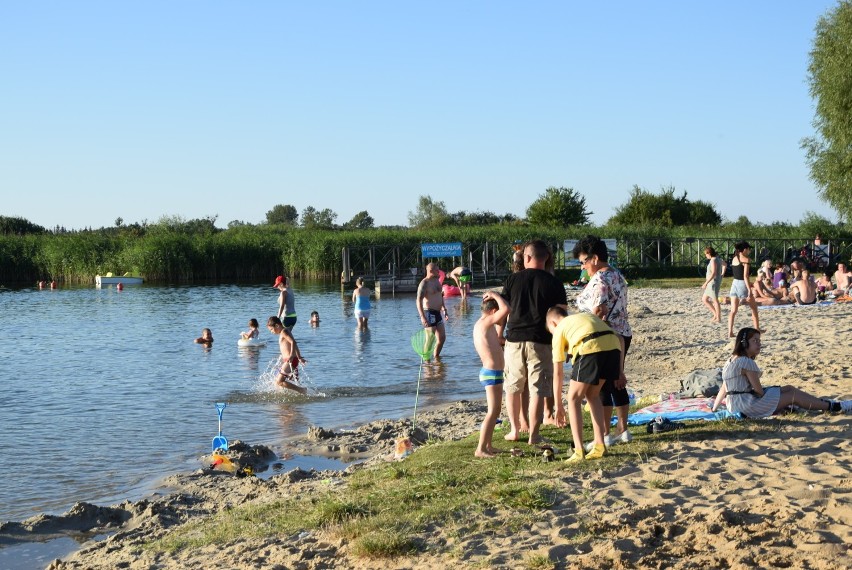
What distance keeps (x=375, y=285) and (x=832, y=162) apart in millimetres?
19636

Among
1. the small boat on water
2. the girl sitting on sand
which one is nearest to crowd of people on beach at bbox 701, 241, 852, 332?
the girl sitting on sand

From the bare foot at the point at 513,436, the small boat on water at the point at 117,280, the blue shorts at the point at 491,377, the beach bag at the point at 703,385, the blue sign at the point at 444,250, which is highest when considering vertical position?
the blue sign at the point at 444,250

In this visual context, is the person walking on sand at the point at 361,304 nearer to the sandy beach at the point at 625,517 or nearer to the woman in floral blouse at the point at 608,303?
the sandy beach at the point at 625,517

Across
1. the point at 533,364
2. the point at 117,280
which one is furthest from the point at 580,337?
the point at 117,280

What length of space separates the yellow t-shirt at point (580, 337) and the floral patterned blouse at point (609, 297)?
1.76 feet

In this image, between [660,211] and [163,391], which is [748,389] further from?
[660,211]

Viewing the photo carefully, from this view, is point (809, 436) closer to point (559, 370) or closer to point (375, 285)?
point (559, 370)

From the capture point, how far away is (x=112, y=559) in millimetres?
6867

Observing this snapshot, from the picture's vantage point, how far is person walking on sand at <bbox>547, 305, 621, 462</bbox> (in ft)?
24.1

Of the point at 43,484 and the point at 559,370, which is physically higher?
the point at 559,370

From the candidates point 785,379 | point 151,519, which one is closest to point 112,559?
point 151,519

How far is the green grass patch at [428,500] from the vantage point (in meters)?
6.07

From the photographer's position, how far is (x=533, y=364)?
8156 millimetres

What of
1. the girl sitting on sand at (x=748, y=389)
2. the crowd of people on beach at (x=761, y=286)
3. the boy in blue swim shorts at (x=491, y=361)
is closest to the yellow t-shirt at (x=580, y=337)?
the boy in blue swim shorts at (x=491, y=361)
